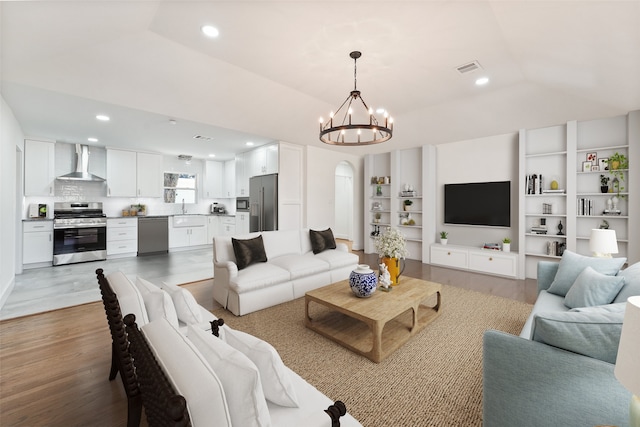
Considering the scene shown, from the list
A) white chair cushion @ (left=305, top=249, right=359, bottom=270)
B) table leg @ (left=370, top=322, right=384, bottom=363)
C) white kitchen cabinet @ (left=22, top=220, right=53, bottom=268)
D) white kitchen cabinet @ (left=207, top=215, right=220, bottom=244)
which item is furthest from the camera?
white kitchen cabinet @ (left=207, top=215, right=220, bottom=244)

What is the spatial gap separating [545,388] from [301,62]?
3639mm

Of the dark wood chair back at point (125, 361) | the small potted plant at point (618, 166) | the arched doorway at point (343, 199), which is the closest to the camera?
the dark wood chair back at point (125, 361)

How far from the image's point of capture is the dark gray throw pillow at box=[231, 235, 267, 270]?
3.46 m

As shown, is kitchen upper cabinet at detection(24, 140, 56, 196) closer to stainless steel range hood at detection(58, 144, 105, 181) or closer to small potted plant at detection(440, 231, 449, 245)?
stainless steel range hood at detection(58, 144, 105, 181)

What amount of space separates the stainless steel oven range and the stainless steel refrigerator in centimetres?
325

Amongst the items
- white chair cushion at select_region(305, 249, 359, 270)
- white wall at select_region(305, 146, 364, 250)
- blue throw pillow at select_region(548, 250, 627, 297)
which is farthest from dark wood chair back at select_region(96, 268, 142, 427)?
white wall at select_region(305, 146, 364, 250)

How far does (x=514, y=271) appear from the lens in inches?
187

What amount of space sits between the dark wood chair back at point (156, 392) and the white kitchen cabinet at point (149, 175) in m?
6.81

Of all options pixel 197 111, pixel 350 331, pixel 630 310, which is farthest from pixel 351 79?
pixel 630 310

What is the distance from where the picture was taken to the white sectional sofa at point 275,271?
3.18 metres

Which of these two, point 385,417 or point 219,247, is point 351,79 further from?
point 385,417

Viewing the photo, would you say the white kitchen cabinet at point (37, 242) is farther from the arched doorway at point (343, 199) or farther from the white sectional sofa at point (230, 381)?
the arched doorway at point (343, 199)

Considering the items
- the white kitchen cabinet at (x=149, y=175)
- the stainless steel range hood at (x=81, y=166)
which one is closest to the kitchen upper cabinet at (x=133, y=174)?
the white kitchen cabinet at (x=149, y=175)

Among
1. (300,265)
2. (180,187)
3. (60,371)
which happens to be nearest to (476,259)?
(300,265)
